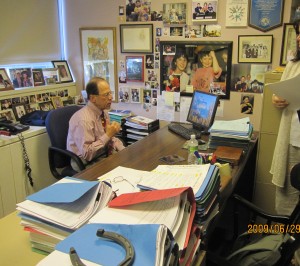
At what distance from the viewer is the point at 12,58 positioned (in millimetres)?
2996

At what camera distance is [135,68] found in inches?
122

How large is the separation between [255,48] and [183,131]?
34.8 inches

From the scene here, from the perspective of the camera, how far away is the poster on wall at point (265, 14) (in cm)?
238

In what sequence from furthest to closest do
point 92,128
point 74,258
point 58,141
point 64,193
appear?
point 58,141 < point 92,128 < point 64,193 < point 74,258

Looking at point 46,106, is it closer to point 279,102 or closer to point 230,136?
point 230,136

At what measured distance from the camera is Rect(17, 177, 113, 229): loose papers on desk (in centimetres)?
103

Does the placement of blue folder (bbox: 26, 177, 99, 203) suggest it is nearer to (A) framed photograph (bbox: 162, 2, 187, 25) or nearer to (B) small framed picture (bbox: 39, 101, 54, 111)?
(A) framed photograph (bbox: 162, 2, 187, 25)

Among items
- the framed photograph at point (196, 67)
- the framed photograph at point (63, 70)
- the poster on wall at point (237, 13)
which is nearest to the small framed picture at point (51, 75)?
the framed photograph at point (63, 70)

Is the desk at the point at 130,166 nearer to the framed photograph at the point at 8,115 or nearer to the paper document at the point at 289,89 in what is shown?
the paper document at the point at 289,89

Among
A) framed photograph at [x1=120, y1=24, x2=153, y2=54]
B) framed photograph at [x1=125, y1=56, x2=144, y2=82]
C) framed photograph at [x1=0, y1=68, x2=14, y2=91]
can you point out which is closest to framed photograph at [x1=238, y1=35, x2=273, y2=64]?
framed photograph at [x1=120, y1=24, x2=153, y2=54]

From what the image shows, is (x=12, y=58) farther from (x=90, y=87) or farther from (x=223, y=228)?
(x=223, y=228)

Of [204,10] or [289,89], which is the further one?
[204,10]

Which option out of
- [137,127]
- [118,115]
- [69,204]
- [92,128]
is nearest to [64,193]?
[69,204]

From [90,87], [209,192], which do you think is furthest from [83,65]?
[209,192]
